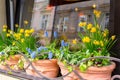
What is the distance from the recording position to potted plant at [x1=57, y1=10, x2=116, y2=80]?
141 centimetres

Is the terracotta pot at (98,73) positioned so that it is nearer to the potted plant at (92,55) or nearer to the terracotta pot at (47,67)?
the potted plant at (92,55)

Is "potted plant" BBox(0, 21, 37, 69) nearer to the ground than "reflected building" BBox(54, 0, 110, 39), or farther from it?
nearer to the ground

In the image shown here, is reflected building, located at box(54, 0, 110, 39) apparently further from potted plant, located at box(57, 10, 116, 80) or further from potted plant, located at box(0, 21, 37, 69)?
potted plant, located at box(0, 21, 37, 69)

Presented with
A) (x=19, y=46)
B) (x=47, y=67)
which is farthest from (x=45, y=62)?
(x=19, y=46)

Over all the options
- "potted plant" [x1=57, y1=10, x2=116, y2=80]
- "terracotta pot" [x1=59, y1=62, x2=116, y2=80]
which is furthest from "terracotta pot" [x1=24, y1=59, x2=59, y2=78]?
"terracotta pot" [x1=59, y1=62, x2=116, y2=80]

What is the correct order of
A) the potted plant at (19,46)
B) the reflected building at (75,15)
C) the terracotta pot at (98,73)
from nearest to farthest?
the terracotta pot at (98,73) < the reflected building at (75,15) < the potted plant at (19,46)

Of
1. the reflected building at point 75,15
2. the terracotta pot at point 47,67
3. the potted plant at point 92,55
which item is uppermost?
the reflected building at point 75,15

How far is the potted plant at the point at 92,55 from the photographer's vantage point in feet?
4.63

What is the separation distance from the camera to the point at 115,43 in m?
1.57

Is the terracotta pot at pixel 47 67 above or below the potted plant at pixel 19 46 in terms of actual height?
below

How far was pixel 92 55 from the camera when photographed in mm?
1473

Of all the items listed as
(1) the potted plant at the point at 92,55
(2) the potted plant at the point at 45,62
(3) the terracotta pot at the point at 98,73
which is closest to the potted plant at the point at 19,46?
(2) the potted plant at the point at 45,62

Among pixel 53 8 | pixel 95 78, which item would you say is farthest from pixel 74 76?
pixel 53 8

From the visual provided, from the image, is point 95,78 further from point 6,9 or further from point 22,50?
point 6,9
